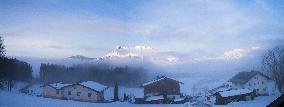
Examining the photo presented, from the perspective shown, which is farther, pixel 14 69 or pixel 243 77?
pixel 243 77

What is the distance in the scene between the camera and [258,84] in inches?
470

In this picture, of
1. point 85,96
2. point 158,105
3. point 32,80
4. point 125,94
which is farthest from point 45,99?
point 158,105

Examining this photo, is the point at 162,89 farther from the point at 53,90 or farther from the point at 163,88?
the point at 53,90

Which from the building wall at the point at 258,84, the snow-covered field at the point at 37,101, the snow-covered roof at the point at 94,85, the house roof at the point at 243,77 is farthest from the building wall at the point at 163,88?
the building wall at the point at 258,84

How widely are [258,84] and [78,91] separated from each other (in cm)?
693

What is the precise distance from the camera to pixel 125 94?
13.4 meters

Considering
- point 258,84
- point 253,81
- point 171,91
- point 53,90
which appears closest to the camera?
point 53,90

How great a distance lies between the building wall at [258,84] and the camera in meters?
11.6

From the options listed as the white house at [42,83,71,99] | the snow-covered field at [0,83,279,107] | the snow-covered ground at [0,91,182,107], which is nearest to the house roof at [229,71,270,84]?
the snow-covered field at [0,83,279,107]

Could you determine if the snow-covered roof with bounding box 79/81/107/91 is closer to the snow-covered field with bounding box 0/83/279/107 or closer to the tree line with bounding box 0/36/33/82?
the snow-covered field with bounding box 0/83/279/107

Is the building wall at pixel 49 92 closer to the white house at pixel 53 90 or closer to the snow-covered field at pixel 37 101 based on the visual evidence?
the white house at pixel 53 90

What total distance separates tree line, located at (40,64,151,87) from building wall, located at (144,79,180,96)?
0.42 m

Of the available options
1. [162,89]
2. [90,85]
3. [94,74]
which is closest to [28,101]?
[90,85]

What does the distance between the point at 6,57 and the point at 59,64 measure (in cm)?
196
